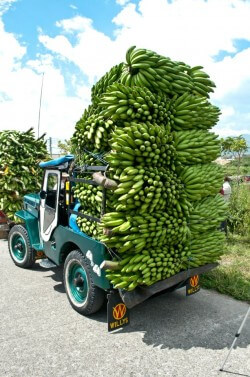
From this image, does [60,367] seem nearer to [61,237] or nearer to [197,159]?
[61,237]

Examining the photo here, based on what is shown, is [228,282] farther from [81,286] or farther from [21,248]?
[21,248]

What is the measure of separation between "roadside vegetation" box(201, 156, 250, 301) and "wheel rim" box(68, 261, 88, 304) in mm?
2238

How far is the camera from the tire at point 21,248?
598 cm

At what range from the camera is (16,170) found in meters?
7.75

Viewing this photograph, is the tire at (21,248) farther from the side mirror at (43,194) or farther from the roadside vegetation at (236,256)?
the roadside vegetation at (236,256)

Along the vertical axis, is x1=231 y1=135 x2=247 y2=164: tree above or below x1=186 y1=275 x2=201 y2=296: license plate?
above

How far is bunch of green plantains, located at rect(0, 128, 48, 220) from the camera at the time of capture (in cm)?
766

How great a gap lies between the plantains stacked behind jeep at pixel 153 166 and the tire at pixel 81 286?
1.44 ft

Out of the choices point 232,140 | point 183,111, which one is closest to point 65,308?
point 183,111

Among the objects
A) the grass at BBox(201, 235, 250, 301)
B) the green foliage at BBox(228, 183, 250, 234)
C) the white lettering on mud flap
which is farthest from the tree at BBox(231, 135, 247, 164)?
the white lettering on mud flap

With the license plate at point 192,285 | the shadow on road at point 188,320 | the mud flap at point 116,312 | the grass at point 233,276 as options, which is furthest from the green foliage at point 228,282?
the mud flap at point 116,312

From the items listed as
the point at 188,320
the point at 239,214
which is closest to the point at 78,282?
the point at 188,320

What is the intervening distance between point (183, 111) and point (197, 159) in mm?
609

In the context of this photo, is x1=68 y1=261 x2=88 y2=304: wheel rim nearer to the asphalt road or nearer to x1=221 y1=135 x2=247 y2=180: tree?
the asphalt road
